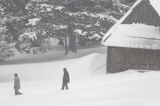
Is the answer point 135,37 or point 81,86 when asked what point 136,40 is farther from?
point 81,86

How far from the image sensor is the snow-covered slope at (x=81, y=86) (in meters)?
22.7

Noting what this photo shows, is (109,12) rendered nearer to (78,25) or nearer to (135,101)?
(78,25)

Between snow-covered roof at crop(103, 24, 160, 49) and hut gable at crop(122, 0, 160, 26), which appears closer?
snow-covered roof at crop(103, 24, 160, 49)

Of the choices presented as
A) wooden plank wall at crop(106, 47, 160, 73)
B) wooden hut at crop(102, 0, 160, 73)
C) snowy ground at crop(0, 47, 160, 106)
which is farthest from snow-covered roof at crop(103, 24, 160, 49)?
snowy ground at crop(0, 47, 160, 106)

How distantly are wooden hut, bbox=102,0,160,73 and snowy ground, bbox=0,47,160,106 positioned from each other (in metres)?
1.10

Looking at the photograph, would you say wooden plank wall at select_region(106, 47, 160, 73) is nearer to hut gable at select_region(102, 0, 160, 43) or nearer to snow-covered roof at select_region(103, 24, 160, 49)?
snow-covered roof at select_region(103, 24, 160, 49)

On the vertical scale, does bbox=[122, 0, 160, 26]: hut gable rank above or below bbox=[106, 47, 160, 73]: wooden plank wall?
above

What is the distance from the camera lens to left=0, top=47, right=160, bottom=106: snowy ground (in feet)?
74.6

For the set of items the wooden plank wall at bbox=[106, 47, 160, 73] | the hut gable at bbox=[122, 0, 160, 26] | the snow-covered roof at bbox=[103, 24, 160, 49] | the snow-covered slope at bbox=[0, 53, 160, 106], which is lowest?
the snow-covered slope at bbox=[0, 53, 160, 106]

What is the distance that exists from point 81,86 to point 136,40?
6.80 metres

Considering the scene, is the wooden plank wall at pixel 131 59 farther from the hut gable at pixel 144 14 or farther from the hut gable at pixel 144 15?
the hut gable at pixel 144 15

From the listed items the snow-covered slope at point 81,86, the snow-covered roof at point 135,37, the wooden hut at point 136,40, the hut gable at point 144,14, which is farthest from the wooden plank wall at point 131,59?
the hut gable at point 144,14

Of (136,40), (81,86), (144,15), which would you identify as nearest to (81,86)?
(81,86)

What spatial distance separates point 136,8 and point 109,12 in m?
8.48
